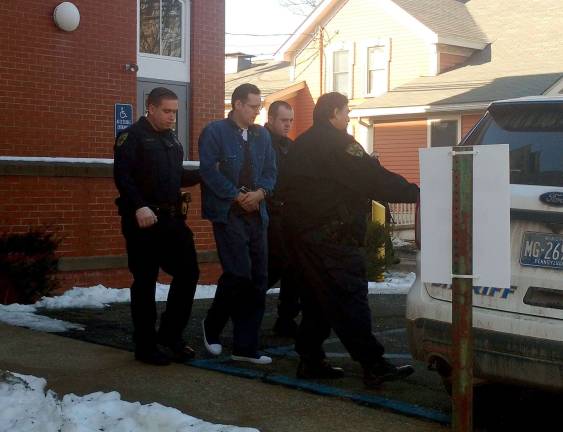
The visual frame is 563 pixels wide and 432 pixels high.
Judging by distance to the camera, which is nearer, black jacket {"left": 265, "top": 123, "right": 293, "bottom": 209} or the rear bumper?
the rear bumper

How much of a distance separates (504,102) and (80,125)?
A: 7.05 m

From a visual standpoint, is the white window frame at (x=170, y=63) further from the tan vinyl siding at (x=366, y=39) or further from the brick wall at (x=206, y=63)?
the tan vinyl siding at (x=366, y=39)

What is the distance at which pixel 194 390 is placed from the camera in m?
5.68

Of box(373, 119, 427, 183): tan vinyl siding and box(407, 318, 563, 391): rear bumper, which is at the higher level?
box(373, 119, 427, 183): tan vinyl siding

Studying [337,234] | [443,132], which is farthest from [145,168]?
[443,132]

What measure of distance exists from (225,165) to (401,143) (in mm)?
20174

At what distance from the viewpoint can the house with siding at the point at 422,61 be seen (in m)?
24.7

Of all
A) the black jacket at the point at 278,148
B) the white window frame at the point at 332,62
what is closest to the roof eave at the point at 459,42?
the white window frame at the point at 332,62

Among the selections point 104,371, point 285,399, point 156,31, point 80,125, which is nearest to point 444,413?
point 285,399

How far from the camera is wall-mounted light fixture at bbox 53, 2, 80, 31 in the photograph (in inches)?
432

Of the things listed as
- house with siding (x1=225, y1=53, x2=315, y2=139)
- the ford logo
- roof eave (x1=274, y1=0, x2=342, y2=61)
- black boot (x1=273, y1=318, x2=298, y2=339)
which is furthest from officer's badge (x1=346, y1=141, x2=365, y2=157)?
roof eave (x1=274, y1=0, x2=342, y2=61)

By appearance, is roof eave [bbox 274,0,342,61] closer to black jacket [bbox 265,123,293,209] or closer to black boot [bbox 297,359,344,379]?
black jacket [bbox 265,123,293,209]

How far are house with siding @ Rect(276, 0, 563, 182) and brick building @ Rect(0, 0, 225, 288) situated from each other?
13456 mm

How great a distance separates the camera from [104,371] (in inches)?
244
